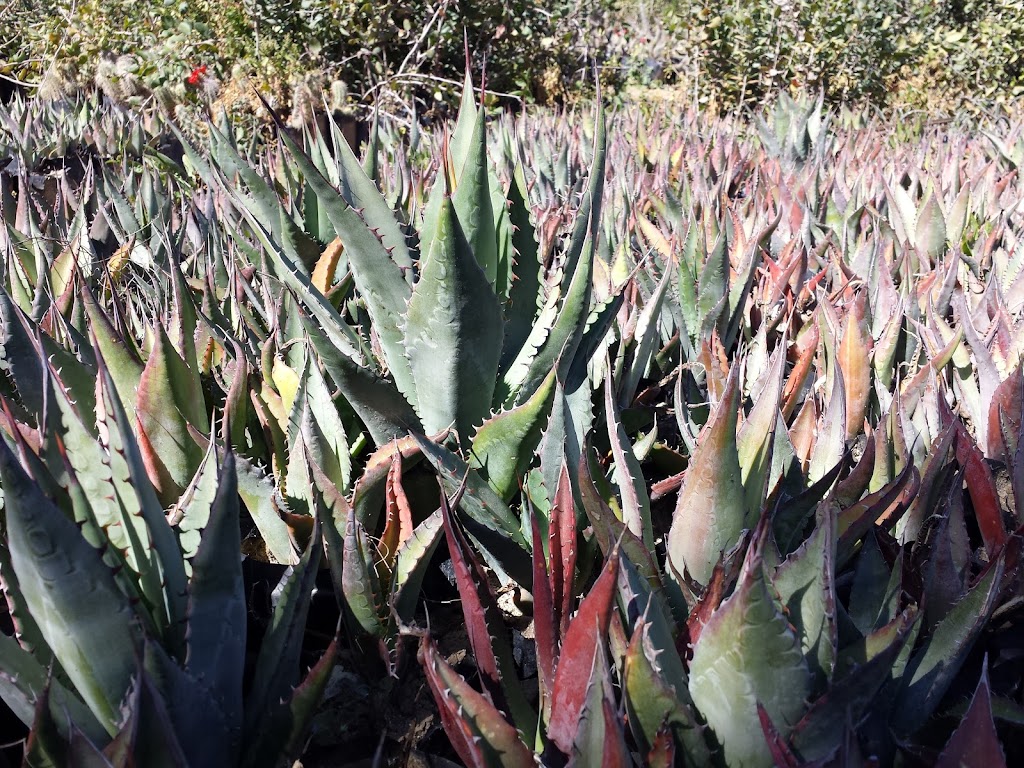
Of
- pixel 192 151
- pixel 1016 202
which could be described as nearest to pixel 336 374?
pixel 192 151

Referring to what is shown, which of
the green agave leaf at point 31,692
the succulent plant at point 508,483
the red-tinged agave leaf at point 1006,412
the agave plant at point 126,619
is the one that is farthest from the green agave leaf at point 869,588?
the green agave leaf at point 31,692

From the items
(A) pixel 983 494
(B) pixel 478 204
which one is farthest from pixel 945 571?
(B) pixel 478 204

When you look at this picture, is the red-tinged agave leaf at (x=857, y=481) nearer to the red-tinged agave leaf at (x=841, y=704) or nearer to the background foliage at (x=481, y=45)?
the red-tinged agave leaf at (x=841, y=704)

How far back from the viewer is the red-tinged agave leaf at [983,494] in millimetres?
1188

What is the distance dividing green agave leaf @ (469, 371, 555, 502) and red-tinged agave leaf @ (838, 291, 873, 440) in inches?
27.7

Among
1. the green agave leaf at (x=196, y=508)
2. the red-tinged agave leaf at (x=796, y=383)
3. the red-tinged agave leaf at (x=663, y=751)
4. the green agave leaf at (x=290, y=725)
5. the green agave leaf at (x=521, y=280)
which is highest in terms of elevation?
the green agave leaf at (x=521, y=280)

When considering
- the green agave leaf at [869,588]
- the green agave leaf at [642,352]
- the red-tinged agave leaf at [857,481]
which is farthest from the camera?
the green agave leaf at [642,352]

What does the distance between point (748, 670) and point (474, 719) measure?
0.88 ft

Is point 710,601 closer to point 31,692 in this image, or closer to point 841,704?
point 841,704

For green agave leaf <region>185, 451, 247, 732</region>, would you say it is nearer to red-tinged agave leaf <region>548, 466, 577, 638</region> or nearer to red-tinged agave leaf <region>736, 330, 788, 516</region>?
red-tinged agave leaf <region>548, 466, 577, 638</region>

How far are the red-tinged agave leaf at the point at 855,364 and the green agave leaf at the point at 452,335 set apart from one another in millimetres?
740

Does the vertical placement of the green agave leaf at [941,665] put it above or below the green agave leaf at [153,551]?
below

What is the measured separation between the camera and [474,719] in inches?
31.8

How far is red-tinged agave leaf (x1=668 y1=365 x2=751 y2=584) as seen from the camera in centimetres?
95
